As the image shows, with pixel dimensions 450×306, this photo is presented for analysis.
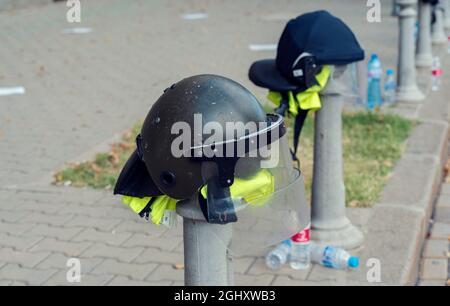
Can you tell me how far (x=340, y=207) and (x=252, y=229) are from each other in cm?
218

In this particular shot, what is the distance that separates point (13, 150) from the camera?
6.89m

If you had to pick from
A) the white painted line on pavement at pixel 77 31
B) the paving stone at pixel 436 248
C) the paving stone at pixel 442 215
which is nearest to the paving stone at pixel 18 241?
the paving stone at pixel 436 248

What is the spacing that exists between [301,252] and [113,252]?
→ 1.14 meters

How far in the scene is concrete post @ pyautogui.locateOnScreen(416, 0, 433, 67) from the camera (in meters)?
9.78

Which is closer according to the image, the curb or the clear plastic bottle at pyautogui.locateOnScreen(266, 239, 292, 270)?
the clear plastic bottle at pyautogui.locateOnScreen(266, 239, 292, 270)

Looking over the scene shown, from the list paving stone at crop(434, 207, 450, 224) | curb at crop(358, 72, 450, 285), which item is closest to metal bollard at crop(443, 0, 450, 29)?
curb at crop(358, 72, 450, 285)

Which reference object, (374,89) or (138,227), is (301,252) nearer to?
(138,227)

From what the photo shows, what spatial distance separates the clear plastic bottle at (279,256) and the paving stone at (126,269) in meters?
0.66

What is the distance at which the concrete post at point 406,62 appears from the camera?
328 inches

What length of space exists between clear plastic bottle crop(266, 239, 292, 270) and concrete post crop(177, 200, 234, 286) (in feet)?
Answer: 5.72

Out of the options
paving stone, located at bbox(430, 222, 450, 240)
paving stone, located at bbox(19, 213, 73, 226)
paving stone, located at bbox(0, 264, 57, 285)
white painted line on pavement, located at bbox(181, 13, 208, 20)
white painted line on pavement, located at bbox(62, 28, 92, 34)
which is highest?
white painted line on pavement, located at bbox(181, 13, 208, 20)

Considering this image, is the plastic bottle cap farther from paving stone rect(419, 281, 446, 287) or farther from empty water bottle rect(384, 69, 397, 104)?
empty water bottle rect(384, 69, 397, 104)
